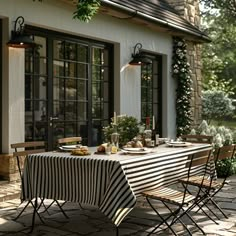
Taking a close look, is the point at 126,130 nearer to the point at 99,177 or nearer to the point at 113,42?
the point at 99,177

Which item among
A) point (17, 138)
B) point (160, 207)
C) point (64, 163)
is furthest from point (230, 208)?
point (17, 138)

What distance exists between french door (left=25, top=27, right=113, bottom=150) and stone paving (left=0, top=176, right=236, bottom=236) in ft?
6.21

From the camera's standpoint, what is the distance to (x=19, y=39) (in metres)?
6.03

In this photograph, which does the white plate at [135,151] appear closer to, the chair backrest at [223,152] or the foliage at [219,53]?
the chair backrest at [223,152]

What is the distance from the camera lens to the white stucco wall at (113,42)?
248 inches

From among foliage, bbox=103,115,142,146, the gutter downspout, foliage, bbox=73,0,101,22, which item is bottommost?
foliage, bbox=103,115,142,146

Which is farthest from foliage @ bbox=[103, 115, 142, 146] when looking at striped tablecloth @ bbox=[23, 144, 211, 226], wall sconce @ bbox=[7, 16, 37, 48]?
wall sconce @ bbox=[7, 16, 37, 48]

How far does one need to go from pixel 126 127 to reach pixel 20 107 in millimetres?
1700

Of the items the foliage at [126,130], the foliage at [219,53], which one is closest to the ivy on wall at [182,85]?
the foliage at [126,130]

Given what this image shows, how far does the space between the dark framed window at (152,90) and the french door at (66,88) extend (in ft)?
3.91

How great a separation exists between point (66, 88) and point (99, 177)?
12.7ft

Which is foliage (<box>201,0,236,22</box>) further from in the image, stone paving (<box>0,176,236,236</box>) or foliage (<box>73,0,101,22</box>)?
foliage (<box>73,0,101,22</box>)

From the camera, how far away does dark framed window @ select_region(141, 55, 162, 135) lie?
9.55 metres

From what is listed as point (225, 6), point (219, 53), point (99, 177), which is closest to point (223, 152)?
point (99, 177)
